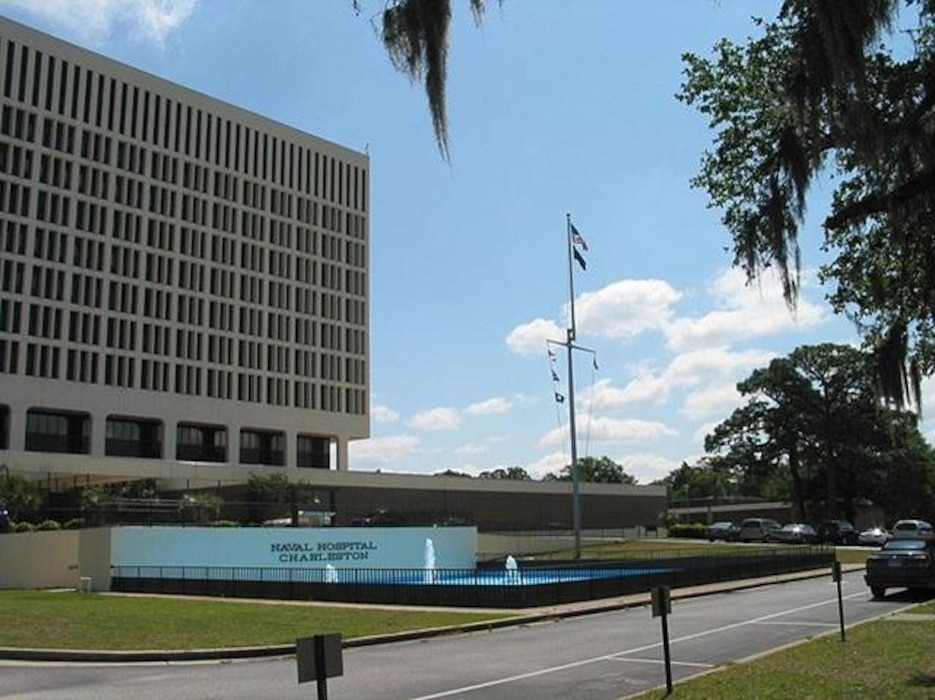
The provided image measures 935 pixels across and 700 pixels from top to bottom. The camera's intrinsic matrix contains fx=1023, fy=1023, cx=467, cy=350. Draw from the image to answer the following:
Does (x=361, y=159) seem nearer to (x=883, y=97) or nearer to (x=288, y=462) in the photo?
(x=288, y=462)

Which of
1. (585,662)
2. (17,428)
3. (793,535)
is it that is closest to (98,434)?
(17,428)

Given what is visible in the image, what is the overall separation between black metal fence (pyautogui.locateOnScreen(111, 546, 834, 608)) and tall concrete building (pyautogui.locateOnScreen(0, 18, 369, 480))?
42157 millimetres

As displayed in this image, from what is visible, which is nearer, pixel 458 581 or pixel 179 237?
pixel 458 581

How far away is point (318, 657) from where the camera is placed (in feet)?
24.2

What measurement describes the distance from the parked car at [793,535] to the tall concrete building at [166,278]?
4270cm

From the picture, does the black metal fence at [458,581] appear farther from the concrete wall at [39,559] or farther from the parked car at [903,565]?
the parked car at [903,565]

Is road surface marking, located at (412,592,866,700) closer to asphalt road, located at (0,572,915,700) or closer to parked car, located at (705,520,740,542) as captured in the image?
asphalt road, located at (0,572,915,700)

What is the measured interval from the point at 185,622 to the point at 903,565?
1735 centimetres

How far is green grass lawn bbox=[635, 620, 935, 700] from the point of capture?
1073 cm

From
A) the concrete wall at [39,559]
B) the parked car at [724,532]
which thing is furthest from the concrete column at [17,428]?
the parked car at [724,532]

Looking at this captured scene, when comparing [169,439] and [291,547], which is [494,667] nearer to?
[291,547]

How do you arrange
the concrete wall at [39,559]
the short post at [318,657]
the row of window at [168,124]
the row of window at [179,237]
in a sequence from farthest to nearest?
the row of window at [168,124], the row of window at [179,237], the concrete wall at [39,559], the short post at [318,657]

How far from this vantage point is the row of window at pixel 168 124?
8019 cm

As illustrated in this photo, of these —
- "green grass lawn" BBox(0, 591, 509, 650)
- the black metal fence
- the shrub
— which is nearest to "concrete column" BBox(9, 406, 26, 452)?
the black metal fence
